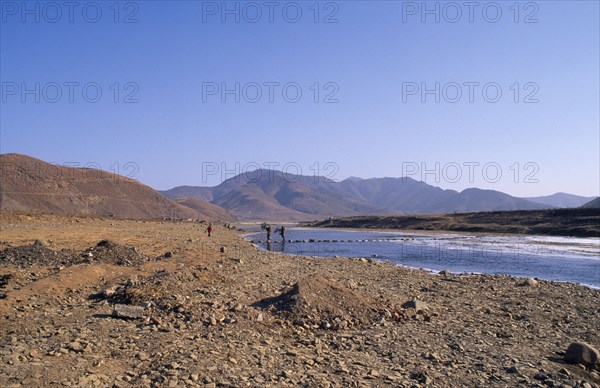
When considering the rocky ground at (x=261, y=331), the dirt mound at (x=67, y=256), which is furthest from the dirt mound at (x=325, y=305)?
the dirt mound at (x=67, y=256)

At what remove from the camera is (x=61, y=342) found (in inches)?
313

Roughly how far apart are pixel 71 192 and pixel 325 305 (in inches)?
3788

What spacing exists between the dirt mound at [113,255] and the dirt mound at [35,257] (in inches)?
Answer: 19.7

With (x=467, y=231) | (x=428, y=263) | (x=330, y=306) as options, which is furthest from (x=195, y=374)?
(x=467, y=231)

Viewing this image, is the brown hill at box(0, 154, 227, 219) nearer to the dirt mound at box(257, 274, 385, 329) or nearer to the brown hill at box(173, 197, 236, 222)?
the brown hill at box(173, 197, 236, 222)

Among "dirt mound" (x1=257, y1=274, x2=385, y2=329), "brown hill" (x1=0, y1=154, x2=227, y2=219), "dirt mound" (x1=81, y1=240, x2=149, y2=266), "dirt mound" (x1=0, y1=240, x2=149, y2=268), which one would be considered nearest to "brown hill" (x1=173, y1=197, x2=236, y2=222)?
"brown hill" (x1=0, y1=154, x2=227, y2=219)

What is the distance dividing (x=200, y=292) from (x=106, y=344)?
4.27 m

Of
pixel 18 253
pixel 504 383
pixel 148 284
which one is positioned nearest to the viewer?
pixel 504 383

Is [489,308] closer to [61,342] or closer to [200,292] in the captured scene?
[200,292]

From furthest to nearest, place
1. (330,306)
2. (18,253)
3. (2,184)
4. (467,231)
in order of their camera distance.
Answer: (2,184) → (467,231) → (18,253) → (330,306)

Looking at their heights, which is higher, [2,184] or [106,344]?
[2,184]

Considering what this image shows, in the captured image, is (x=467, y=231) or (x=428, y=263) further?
(x=467, y=231)

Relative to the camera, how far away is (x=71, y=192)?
9394 cm

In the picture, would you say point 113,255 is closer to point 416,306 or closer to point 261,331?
point 261,331
